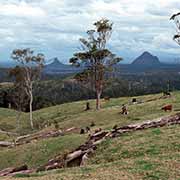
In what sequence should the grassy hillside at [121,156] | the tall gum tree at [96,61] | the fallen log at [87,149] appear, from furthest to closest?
the tall gum tree at [96,61]
the fallen log at [87,149]
the grassy hillside at [121,156]

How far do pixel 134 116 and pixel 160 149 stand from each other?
23.3 metres

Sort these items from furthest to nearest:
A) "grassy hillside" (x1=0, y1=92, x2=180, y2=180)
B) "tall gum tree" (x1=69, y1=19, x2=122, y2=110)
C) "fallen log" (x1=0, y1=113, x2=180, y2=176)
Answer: "tall gum tree" (x1=69, y1=19, x2=122, y2=110)
"fallen log" (x1=0, y1=113, x2=180, y2=176)
"grassy hillside" (x1=0, y1=92, x2=180, y2=180)

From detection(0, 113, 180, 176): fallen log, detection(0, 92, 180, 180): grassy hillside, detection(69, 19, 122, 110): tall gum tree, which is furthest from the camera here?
detection(69, 19, 122, 110): tall gum tree

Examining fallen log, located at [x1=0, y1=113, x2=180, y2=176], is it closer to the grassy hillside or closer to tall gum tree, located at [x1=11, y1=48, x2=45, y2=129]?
the grassy hillside

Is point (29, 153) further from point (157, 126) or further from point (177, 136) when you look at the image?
point (177, 136)

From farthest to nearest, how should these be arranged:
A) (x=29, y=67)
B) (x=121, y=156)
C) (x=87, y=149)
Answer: (x=29, y=67), (x=87, y=149), (x=121, y=156)

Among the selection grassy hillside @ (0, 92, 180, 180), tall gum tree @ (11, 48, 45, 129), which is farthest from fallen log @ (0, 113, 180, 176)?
tall gum tree @ (11, 48, 45, 129)

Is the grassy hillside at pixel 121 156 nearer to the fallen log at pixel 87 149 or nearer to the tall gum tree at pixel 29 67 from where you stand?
the fallen log at pixel 87 149

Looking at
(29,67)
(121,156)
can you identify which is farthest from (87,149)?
(29,67)

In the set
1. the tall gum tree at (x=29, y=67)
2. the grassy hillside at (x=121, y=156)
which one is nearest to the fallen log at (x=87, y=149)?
the grassy hillside at (x=121, y=156)

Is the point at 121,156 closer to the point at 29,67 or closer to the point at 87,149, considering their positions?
the point at 87,149

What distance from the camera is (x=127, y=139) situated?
2755 centimetres

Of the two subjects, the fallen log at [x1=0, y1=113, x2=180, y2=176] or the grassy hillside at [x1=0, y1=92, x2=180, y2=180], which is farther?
the fallen log at [x1=0, y1=113, x2=180, y2=176]

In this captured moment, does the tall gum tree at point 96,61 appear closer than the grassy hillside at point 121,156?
No
